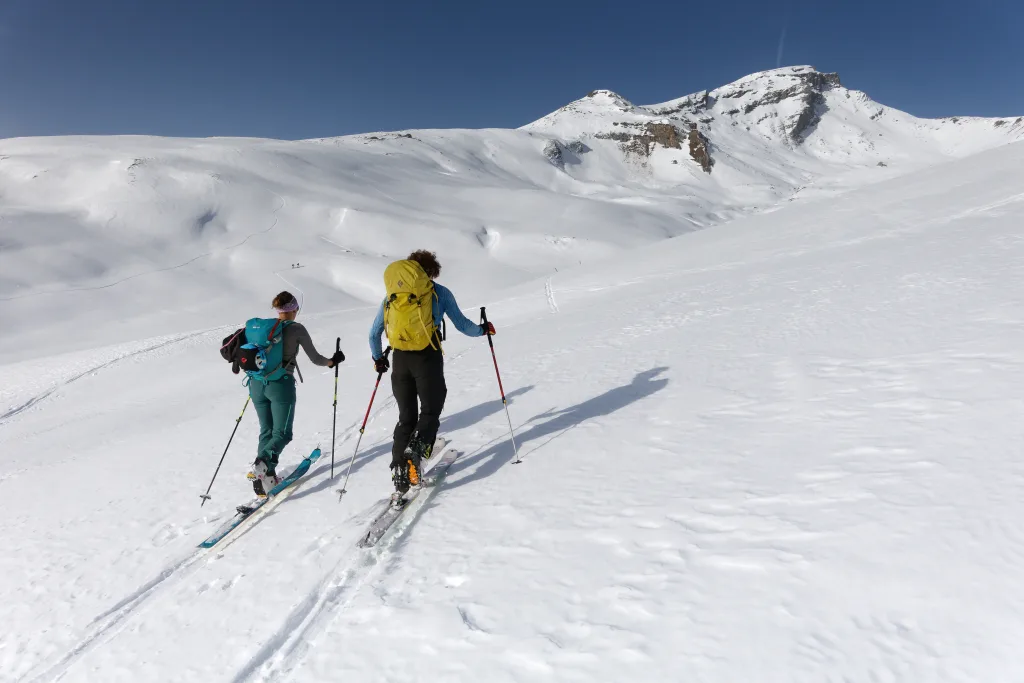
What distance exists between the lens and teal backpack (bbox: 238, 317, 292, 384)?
4738 mm

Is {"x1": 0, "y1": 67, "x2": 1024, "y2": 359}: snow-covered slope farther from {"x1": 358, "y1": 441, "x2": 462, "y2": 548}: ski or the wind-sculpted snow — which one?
{"x1": 358, "y1": 441, "x2": 462, "y2": 548}: ski

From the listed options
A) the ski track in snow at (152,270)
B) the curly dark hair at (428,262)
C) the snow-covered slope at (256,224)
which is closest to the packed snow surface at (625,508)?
the curly dark hair at (428,262)

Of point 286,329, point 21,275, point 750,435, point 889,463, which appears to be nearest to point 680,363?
point 750,435

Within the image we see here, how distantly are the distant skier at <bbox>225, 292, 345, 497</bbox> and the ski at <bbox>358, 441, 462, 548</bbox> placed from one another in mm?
1362

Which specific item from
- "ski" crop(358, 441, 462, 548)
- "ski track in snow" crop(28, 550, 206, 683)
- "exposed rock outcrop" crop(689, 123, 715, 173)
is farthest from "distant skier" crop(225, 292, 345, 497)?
"exposed rock outcrop" crop(689, 123, 715, 173)

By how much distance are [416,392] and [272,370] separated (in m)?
1.46

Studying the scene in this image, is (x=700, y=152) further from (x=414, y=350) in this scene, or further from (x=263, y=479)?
(x=263, y=479)

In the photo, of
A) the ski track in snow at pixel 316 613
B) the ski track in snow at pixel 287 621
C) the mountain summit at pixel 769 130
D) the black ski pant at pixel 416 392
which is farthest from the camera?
the mountain summit at pixel 769 130

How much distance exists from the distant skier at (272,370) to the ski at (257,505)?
12 cm

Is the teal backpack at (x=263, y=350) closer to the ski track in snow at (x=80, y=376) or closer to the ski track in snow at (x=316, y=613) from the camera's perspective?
the ski track in snow at (x=316, y=613)

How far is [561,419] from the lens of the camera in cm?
574

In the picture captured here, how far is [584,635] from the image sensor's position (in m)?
2.45

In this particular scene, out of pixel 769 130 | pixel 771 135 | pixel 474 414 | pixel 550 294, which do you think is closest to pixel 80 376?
pixel 550 294

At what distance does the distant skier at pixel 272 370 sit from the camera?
4754 mm
